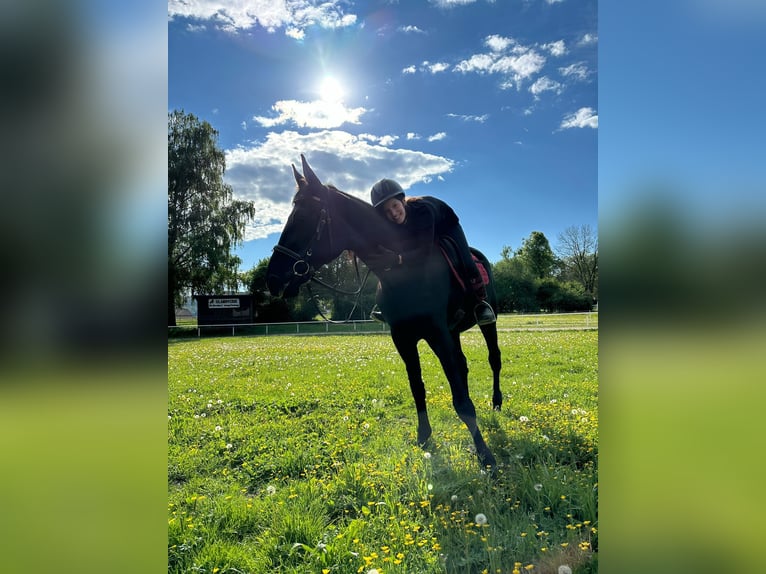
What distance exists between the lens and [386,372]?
498cm

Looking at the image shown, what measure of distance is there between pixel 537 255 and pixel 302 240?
2.46 metres

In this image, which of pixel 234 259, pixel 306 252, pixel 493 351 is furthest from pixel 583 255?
pixel 234 259

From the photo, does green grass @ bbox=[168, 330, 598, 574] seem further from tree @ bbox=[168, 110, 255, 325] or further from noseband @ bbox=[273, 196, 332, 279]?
noseband @ bbox=[273, 196, 332, 279]

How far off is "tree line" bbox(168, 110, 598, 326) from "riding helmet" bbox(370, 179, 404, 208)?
0.59 m

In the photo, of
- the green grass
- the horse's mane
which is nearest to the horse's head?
the horse's mane

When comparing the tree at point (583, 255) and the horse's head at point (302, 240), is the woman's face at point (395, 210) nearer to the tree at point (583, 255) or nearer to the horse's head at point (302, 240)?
the horse's head at point (302, 240)

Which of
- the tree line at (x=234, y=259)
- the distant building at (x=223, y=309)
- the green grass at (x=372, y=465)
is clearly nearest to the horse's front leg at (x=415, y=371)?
the green grass at (x=372, y=465)

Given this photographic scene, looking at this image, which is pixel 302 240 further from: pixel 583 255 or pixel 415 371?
pixel 583 255

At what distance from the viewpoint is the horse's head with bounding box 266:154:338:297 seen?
306cm

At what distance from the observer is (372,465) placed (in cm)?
327

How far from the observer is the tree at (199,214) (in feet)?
11.1
